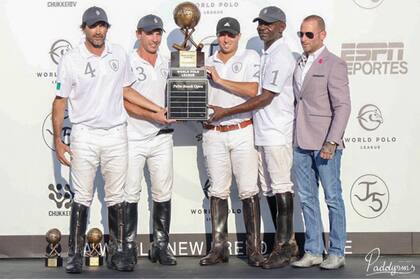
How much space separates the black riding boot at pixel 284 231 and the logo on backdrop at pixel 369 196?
76 centimetres

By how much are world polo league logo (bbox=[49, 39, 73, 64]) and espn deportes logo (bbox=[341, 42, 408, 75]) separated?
7.30 feet

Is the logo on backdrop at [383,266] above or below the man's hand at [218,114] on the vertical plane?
below

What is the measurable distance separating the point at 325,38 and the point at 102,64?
1851mm

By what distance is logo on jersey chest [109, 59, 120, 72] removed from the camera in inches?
291

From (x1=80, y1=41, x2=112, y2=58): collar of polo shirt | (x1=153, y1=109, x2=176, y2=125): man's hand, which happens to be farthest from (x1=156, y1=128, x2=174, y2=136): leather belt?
(x1=80, y1=41, x2=112, y2=58): collar of polo shirt

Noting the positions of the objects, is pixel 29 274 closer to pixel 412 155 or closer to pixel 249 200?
pixel 249 200

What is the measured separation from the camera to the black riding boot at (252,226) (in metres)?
7.61

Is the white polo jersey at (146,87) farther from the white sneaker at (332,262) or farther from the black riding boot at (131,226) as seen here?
the white sneaker at (332,262)

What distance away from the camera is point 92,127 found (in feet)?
24.1

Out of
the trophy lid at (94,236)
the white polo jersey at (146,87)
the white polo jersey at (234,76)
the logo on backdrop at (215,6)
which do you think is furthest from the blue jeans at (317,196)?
the trophy lid at (94,236)

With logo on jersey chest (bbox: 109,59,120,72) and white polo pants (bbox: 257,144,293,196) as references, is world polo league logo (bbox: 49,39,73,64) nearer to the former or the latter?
logo on jersey chest (bbox: 109,59,120,72)

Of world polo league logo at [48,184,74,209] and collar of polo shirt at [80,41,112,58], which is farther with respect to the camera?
world polo league logo at [48,184,74,209]

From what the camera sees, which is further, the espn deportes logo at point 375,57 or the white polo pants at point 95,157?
the espn deportes logo at point 375,57

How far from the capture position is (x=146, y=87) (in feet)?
25.3
